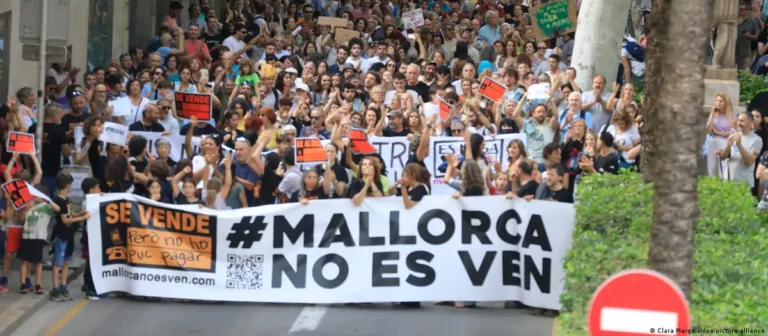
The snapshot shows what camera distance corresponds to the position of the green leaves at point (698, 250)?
928 cm

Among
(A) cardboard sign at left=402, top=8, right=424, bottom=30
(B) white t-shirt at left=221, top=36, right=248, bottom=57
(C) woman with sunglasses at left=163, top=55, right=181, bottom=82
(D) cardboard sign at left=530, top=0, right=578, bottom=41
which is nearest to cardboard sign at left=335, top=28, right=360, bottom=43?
(A) cardboard sign at left=402, top=8, right=424, bottom=30

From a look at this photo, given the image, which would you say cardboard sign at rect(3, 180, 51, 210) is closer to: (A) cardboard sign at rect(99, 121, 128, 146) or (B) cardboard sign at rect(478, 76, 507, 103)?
(A) cardboard sign at rect(99, 121, 128, 146)

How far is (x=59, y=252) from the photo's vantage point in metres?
15.3

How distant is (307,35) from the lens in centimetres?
2686

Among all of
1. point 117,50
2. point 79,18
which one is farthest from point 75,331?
point 117,50

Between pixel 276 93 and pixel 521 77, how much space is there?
11.0 feet

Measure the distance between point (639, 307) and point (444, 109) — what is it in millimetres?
11721

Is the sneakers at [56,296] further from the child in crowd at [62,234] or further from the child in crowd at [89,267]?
the child in crowd at [89,267]

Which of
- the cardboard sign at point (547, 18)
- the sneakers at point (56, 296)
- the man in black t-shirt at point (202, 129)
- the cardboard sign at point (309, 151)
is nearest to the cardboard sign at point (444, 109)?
the man in black t-shirt at point (202, 129)

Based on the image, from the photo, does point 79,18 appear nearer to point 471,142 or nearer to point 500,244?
point 471,142

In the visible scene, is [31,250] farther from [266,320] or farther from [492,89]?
[492,89]

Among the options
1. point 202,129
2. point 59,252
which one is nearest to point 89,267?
point 59,252

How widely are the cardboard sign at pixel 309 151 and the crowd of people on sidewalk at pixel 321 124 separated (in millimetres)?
171

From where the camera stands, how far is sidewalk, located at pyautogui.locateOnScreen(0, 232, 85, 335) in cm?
1446
